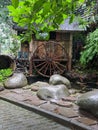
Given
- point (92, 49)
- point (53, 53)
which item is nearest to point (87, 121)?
point (92, 49)

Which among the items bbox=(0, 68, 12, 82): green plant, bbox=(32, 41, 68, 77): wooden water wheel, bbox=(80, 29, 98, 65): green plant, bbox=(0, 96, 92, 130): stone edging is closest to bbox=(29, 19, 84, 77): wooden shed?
bbox=(32, 41, 68, 77): wooden water wheel

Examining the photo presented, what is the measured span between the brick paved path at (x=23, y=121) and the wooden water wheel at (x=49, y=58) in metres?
4.78

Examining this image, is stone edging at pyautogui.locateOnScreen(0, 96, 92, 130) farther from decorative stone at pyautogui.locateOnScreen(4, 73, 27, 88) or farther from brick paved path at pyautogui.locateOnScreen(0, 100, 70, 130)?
decorative stone at pyautogui.locateOnScreen(4, 73, 27, 88)

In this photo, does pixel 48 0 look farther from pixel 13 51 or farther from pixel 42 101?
pixel 13 51

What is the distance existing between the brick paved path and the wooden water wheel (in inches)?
188

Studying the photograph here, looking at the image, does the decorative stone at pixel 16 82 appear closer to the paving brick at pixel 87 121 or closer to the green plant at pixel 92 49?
the green plant at pixel 92 49

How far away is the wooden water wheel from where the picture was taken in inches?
448

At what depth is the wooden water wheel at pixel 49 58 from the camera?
37.3 ft

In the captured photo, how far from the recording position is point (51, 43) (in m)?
11.5

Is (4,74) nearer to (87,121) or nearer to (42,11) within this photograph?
(87,121)

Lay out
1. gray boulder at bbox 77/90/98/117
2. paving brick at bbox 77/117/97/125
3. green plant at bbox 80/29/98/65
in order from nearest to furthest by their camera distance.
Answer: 1. paving brick at bbox 77/117/97/125
2. gray boulder at bbox 77/90/98/117
3. green plant at bbox 80/29/98/65

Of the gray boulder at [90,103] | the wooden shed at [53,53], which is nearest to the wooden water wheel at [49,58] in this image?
the wooden shed at [53,53]

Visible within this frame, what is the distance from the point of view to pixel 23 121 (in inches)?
223

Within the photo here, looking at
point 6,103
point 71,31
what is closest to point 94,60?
point 71,31
